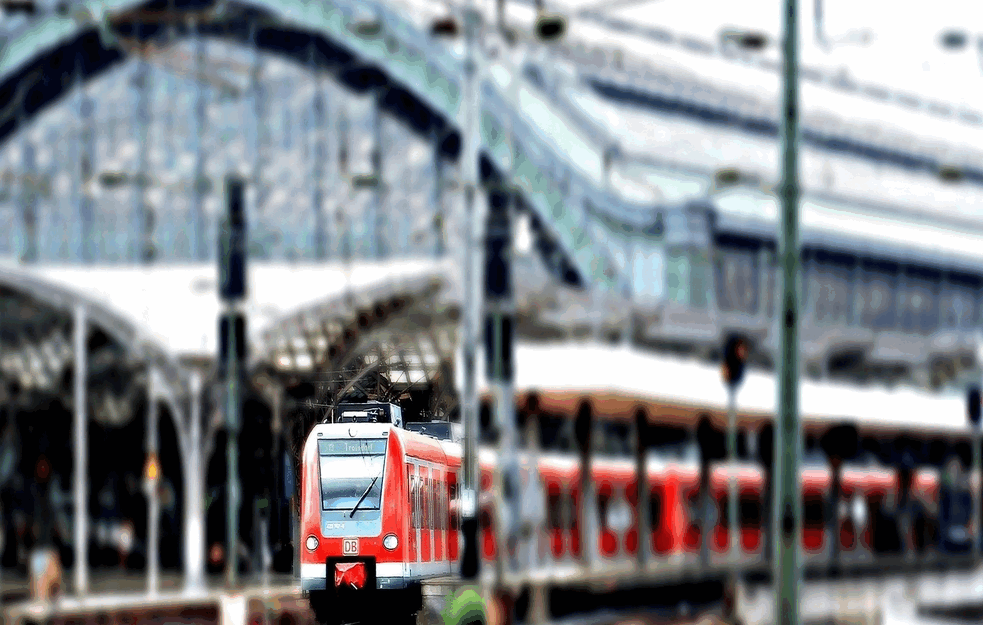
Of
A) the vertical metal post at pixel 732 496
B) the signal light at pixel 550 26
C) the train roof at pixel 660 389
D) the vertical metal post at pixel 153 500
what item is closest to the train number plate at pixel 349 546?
the signal light at pixel 550 26

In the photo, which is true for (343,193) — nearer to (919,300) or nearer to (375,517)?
(919,300)

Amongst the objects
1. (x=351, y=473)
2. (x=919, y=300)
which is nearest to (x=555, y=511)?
(x=351, y=473)

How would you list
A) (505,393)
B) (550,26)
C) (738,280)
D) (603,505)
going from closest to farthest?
(550,26) → (505,393) → (603,505) → (738,280)

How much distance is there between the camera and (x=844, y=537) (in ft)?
140

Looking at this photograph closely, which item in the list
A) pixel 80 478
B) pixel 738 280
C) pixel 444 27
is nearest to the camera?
pixel 444 27

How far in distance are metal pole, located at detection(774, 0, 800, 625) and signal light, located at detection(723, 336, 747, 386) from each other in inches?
136

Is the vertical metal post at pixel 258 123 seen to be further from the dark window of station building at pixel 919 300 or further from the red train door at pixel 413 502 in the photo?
the red train door at pixel 413 502

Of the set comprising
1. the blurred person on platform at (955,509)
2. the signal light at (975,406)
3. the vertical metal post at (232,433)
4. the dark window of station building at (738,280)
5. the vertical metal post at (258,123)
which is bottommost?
the blurred person on platform at (955,509)

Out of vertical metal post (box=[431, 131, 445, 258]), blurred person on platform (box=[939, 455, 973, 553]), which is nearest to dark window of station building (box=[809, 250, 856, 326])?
vertical metal post (box=[431, 131, 445, 258])

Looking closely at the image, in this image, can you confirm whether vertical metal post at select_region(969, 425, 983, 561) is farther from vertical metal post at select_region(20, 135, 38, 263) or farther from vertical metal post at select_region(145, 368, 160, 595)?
vertical metal post at select_region(20, 135, 38, 263)

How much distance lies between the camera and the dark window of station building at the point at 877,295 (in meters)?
76.8

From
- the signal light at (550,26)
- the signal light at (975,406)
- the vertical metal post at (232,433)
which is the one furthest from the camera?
the signal light at (975,406)

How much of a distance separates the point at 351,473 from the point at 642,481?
26.4 m

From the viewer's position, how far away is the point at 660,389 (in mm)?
29141
